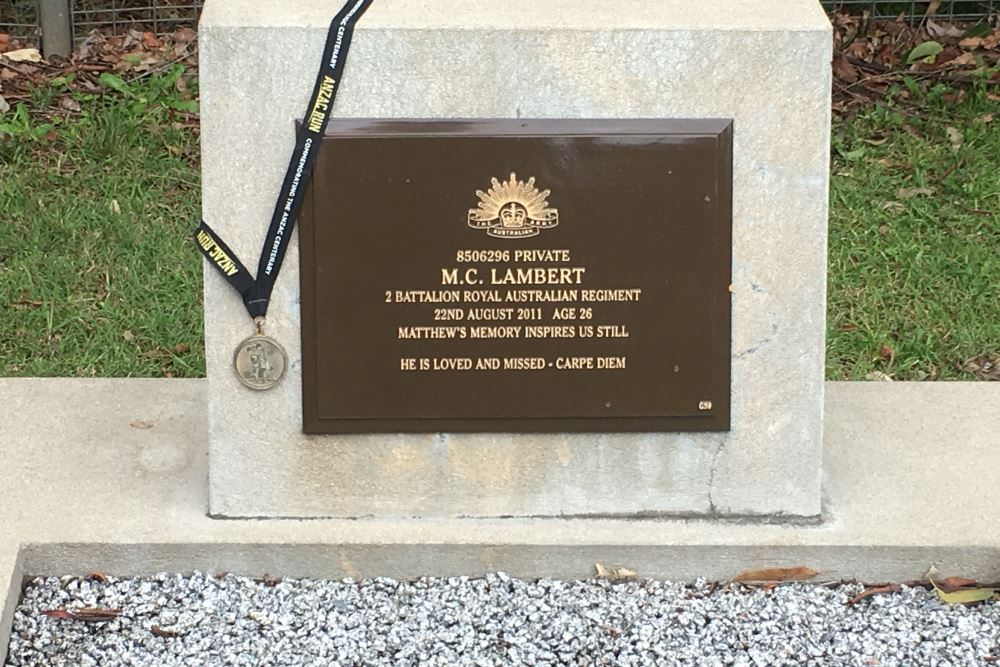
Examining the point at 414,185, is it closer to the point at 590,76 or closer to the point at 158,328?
the point at 590,76

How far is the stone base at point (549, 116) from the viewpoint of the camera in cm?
354

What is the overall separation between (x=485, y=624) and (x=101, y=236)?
3218 millimetres

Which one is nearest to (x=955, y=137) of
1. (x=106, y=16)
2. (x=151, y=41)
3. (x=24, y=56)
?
(x=151, y=41)

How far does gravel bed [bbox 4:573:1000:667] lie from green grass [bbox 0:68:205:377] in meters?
1.88

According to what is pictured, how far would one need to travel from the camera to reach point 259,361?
3695 mm

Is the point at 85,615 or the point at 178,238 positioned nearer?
the point at 85,615

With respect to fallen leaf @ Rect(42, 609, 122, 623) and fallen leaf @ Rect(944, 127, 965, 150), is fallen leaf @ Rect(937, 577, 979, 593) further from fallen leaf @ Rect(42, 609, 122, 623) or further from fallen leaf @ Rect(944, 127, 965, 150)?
fallen leaf @ Rect(944, 127, 965, 150)

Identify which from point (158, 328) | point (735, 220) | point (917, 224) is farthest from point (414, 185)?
point (917, 224)

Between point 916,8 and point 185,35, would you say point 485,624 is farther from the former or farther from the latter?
point 916,8

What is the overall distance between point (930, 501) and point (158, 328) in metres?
2.95

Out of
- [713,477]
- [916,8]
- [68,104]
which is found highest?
[916,8]

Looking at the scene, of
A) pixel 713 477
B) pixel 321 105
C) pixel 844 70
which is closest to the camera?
pixel 321 105

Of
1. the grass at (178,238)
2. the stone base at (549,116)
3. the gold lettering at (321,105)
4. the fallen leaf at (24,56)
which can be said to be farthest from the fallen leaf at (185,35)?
the gold lettering at (321,105)

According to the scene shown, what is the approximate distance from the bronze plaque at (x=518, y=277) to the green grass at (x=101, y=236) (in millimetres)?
1763
